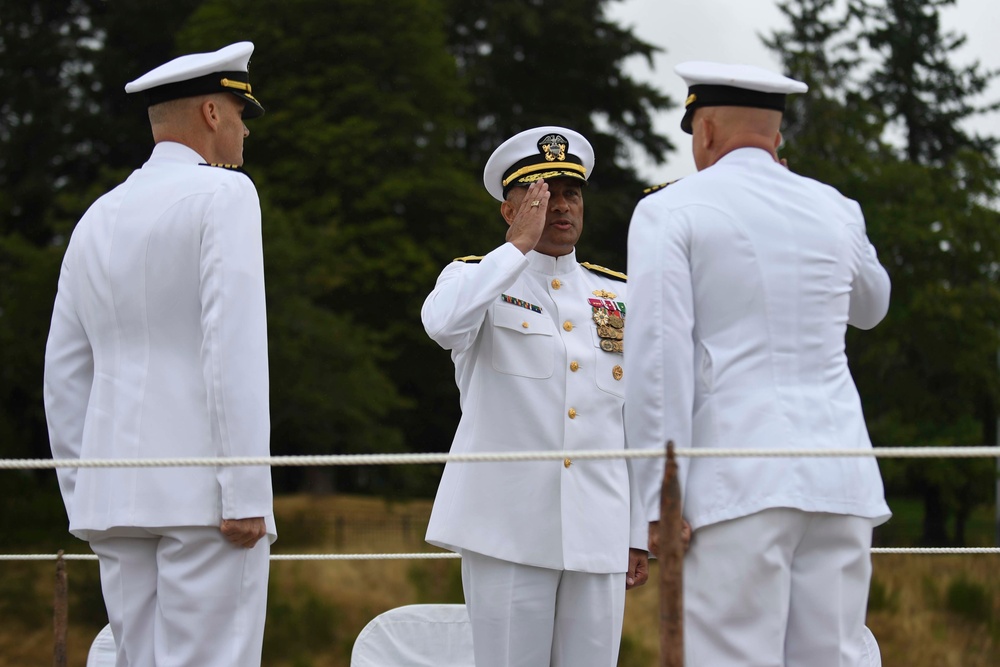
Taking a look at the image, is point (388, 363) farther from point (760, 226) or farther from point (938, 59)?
point (760, 226)

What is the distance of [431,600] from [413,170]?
9.82 m

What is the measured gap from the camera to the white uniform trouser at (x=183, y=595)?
351cm

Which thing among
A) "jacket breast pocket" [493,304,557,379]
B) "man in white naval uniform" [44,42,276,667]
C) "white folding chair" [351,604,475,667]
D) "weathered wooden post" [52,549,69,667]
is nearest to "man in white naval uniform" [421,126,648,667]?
"jacket breast pocket" [493,304,557,379]

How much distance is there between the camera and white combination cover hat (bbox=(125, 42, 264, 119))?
3.74 metres

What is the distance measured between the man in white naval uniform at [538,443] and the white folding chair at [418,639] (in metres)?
0.97

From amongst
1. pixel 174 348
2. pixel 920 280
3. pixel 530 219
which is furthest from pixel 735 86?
pixel 920 280

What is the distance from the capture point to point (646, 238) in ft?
10.6

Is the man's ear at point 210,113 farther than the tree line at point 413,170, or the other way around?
the tree line at point 413,170

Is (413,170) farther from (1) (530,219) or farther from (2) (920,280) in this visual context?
(1) (530,219)

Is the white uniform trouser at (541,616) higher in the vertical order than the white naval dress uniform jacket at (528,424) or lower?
lower

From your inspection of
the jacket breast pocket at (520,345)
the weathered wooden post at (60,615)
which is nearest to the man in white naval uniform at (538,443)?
the jacket breast pocket at (520,345)

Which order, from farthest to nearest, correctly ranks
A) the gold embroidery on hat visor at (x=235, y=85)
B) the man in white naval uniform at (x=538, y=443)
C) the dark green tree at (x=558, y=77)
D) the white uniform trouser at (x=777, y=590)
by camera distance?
the dark green tree at (x=558, y=77), the man in white naval uniform at (x=538, y=443), the gold embroidery on hat visor at (x=235, y=85), the white uniform trouser at (x=777, y=590)

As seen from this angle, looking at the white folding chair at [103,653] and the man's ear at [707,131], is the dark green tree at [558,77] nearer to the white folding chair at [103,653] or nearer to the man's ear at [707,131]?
the white folding chair at [103,653]

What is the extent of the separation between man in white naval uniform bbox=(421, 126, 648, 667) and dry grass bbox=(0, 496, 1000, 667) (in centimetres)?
814
